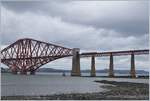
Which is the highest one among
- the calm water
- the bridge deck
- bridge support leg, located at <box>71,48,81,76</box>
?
the bridge deck

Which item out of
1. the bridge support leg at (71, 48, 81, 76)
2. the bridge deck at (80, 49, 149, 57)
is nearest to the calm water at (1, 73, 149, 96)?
the bridge deck at (80, 49, 149, 57)

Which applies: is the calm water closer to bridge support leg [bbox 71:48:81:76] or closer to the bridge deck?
the bridge deck

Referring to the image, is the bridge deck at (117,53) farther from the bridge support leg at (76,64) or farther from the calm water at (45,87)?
the calm water at (45,87)

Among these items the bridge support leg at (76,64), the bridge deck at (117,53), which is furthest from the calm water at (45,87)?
the bridge support leg at (76,64)

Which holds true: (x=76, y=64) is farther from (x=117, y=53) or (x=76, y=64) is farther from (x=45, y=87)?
(x=45, y=87)

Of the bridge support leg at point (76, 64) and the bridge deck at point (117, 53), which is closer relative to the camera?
the bridge deck at point (117, 53)

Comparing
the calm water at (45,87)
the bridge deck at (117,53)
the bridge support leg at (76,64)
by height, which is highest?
the bridge deck at (117,53)

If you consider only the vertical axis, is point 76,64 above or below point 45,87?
above

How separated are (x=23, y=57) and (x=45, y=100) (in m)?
127

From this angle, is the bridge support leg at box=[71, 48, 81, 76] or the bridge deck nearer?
the bridge deck

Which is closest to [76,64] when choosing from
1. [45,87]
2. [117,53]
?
[117,53]

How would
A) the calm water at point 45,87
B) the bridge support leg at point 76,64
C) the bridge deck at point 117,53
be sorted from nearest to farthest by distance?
the calm water at point 45,87 < the bridge deck at point 117,53 < the bridge support leg at point 76,64

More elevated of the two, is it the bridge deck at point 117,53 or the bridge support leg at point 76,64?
the bridge deck at point 117,53

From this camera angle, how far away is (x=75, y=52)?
13862 centimetres
